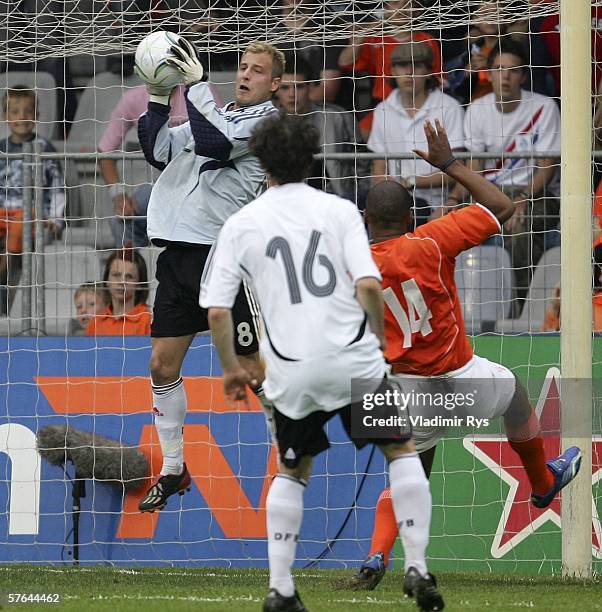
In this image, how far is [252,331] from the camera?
7.14 metres

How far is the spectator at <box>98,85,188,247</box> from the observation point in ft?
30.6

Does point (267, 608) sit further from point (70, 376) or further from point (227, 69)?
point (227, 69)

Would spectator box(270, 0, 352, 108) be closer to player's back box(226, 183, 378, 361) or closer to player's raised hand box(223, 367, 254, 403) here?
player's back box(226, 183, 378, 361)

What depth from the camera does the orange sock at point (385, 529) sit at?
6.62m

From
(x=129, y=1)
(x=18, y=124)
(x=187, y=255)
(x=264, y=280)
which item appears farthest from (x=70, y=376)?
(x=264, y=280)

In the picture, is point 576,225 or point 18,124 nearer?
point 576,225

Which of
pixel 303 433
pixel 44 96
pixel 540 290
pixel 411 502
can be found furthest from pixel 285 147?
pixel 44 96

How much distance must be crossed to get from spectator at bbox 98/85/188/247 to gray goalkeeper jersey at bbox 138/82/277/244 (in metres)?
1.75

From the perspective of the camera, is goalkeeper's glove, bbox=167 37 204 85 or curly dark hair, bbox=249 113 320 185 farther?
goalkeeper's glove, bbox=167 37 204 85

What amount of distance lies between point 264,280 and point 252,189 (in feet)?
7.59

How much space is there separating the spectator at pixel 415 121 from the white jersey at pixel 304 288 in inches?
154

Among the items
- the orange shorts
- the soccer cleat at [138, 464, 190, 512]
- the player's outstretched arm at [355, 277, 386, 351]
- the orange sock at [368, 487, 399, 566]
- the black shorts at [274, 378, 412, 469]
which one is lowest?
the orange sock at [368, 487, 399, 566]

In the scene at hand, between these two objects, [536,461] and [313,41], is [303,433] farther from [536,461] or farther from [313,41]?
[313,41]

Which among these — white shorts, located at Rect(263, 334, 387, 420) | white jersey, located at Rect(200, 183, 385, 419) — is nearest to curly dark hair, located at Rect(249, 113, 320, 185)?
white jersey, located at Rect(200, 183, 385, 419)
